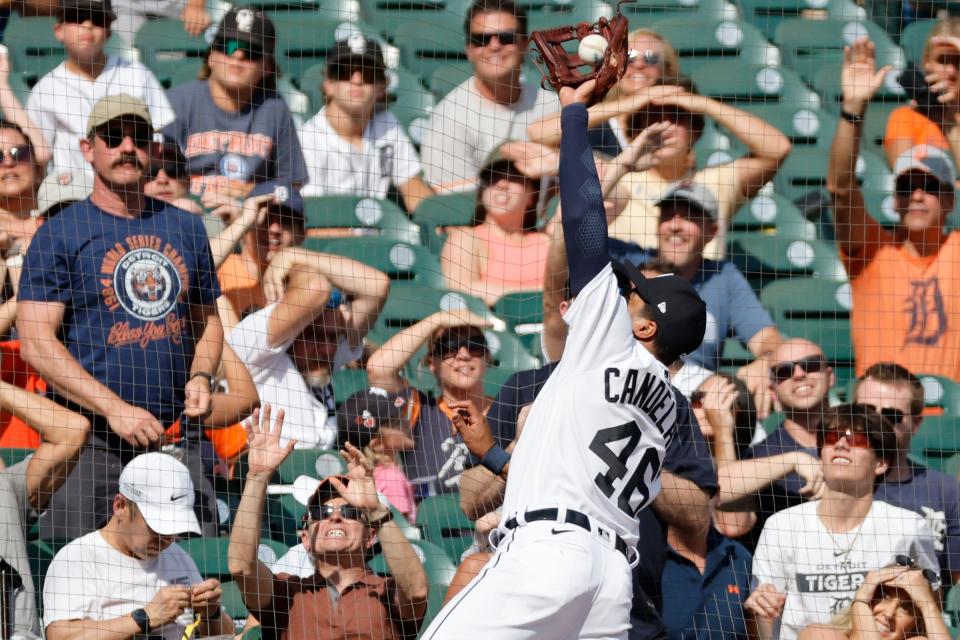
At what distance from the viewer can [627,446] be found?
2840 millimetres

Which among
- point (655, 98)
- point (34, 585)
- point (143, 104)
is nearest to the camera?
point (34, 585)

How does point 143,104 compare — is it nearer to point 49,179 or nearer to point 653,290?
point 49,179

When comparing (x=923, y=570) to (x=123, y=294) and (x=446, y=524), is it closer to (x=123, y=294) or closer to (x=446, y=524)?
(x=446, y=524)

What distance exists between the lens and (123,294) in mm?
5008

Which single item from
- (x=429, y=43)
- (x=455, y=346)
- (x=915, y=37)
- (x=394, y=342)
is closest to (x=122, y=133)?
(x=394, y=342)

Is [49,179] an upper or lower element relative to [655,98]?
lower

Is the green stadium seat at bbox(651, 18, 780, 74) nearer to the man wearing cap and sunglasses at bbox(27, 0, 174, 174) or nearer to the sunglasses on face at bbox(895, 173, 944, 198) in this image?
the sunglasses on face at bbox(895, 173, 944, 198)

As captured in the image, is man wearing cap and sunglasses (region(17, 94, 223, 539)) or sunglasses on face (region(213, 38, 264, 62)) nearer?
man wearing cap and sunglasses (region(17, 94, 223, 539))

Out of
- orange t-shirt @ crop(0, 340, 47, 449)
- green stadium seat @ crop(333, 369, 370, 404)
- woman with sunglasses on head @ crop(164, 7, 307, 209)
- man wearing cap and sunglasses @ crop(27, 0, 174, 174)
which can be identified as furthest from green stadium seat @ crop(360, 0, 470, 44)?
orange t-shirt @ crop(0, 340, 47, 449)

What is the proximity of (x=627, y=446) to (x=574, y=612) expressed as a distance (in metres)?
0.40

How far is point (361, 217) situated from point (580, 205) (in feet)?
10.8

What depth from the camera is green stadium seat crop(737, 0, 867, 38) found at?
22.6 ft

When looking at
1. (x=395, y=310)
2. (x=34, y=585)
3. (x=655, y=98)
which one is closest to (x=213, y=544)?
(x=34, y=585)

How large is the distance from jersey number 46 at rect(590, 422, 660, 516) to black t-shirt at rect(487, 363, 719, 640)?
24.5 inches
